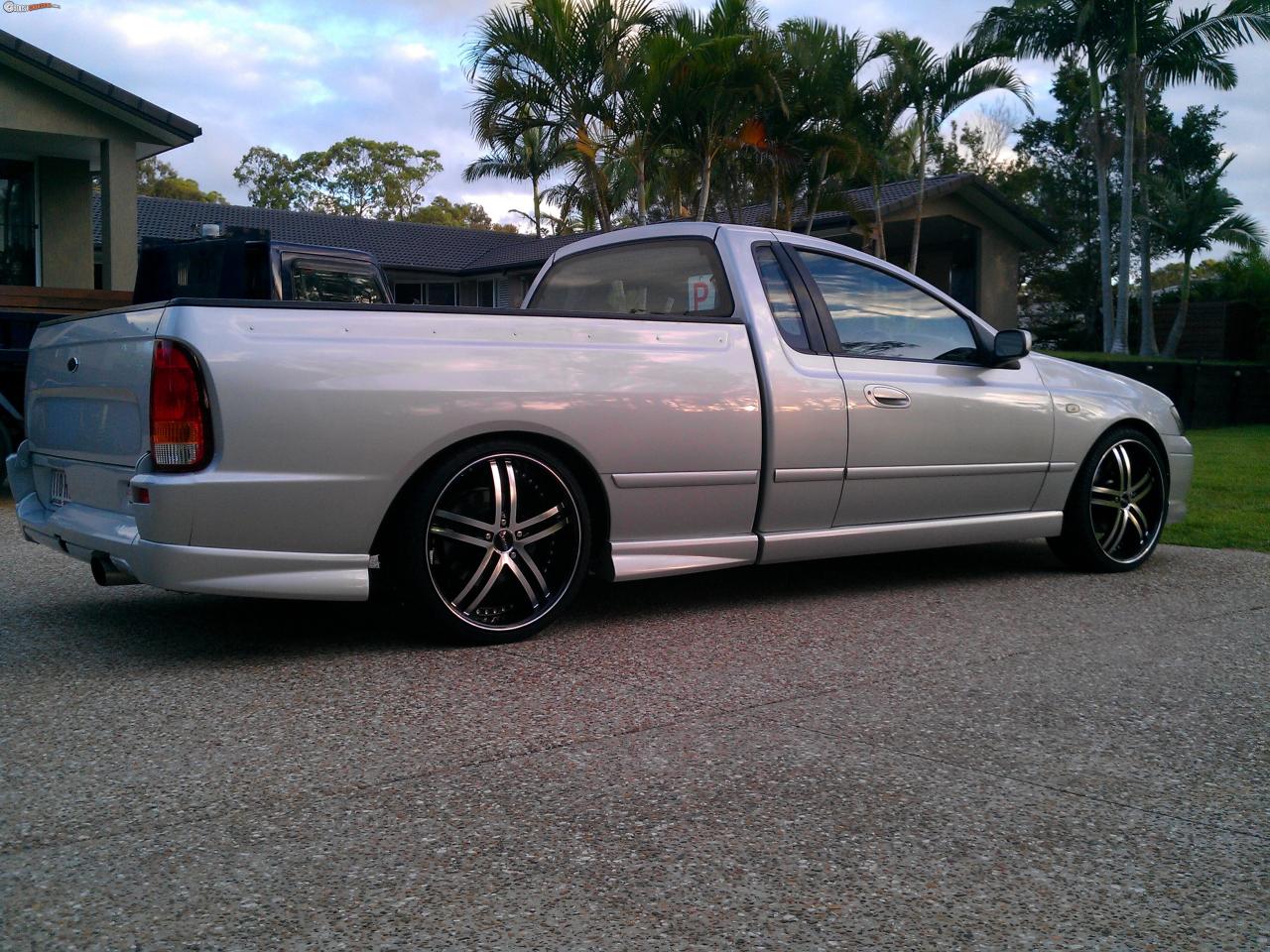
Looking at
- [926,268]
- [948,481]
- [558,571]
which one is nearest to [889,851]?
[558,571]

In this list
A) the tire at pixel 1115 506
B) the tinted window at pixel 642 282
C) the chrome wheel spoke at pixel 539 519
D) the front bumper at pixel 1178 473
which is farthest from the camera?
the front bumper at pixel 1178 473

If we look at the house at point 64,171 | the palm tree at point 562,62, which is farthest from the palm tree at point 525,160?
the house at point 64,171

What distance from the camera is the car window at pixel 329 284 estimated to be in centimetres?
1006

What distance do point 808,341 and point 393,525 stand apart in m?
2.09

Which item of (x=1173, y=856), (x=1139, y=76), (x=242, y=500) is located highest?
(x=1139, y=76)

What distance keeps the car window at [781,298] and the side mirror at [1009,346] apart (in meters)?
1.14

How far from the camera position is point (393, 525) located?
442cm

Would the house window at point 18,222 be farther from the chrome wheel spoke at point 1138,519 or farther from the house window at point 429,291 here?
the house window at point 429,291

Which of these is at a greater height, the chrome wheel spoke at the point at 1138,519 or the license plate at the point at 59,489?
the license plate at the point at 59,489

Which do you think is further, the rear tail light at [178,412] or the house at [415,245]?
the house at [415,245]

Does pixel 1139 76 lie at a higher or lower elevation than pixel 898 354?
higher

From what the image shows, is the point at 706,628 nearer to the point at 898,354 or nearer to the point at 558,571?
the point at 558,571

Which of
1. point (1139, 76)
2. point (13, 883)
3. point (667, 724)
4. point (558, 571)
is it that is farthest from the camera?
point (1139, 76)

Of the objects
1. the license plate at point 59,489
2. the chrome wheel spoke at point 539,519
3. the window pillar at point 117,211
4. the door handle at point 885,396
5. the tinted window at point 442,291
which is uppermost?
the tinted window at point 442,291
